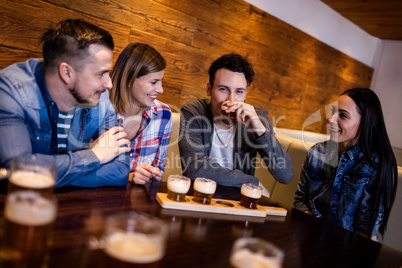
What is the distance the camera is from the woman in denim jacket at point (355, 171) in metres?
2.11

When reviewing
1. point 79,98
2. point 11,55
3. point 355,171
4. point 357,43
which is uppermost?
point 357,43

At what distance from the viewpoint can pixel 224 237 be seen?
116 centimetres

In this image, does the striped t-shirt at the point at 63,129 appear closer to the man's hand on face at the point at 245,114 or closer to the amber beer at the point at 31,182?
the amber beer at the point at 31,182

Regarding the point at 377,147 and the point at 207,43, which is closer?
the point at 377,147

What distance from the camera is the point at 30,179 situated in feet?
3.18

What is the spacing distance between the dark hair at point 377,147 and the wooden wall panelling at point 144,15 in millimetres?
1721

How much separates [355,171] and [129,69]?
5.02ft

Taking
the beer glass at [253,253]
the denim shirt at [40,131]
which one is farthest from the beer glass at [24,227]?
the denim shirt at [40,131]

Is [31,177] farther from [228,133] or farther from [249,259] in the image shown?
[228,133]

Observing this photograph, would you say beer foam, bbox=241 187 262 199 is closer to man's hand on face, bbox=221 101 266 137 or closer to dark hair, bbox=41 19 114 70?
man's hand on face, bbox=221 101 266 137

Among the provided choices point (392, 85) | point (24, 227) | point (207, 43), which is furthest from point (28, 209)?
point (392, 85)

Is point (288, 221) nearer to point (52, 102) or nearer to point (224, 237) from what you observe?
point (224, 237)

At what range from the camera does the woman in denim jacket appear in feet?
6.91

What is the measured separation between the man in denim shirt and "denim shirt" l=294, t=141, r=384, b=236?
4.34 feet
